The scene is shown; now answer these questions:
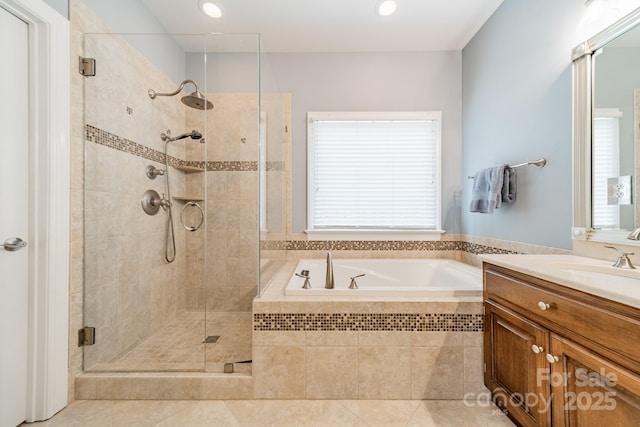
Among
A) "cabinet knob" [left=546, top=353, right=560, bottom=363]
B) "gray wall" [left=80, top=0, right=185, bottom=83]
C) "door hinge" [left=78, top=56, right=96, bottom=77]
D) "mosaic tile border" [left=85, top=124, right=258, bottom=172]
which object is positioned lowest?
Answer: "cabinet knob" [left=546, top=353, right=560, bottom=363]

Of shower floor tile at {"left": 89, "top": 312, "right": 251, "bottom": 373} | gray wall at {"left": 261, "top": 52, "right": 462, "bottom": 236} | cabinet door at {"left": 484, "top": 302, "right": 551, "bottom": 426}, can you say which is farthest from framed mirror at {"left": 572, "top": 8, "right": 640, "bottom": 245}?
shower floor tile at {"left": 89, "top": 312, "right": 251, "bottom": 373}

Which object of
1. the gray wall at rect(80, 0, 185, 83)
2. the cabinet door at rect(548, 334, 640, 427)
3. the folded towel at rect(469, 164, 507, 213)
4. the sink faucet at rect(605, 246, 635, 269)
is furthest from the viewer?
the folded towel at rect(469, 164, 507, 213)

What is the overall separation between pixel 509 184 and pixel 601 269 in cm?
84

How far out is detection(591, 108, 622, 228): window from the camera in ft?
4.25

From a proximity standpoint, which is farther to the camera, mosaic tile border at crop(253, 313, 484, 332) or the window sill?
the window sill

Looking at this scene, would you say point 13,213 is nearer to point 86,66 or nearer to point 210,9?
point 86,66

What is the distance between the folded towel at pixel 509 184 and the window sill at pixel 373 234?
2.50ft

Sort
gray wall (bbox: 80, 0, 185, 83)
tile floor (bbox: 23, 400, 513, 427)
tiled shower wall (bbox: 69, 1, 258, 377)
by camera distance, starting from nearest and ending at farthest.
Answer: tile floor (bbox: 23, 400, 513, 427)
tiled shower wall (bbox: 69, 1, 258, 377)
gray wall (bbox: 80, 0, 185, 83)

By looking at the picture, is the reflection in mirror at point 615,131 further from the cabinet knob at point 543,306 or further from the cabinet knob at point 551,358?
the cabinet knob at point 551,358

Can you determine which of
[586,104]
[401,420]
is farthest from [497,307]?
[586,104]

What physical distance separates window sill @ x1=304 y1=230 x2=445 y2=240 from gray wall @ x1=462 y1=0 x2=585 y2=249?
1.28ft

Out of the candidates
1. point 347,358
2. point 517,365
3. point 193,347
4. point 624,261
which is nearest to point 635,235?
point 624,261

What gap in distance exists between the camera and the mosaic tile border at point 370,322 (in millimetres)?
1568

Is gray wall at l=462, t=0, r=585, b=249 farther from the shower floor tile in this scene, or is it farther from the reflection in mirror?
the shower floor tile
